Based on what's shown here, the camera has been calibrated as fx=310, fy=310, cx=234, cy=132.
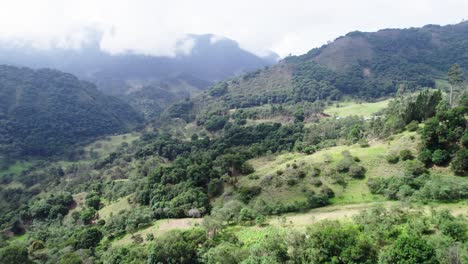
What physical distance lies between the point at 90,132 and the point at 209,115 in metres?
86.3

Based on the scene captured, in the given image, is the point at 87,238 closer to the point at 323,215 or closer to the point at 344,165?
the point at 323,215

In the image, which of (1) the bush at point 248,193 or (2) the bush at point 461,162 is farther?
(1) the bush at point 248,193

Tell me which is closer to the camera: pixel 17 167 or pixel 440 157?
pixel 440 157

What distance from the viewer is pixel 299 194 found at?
56.7 metres

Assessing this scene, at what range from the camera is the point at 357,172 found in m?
55.4

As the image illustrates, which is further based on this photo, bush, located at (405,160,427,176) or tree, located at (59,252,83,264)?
bush, located at (405,160,427,176)

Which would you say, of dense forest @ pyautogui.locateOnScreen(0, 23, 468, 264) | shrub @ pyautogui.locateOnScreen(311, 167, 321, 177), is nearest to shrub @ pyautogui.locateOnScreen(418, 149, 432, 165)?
dense forest @ pyautogui.locateOnScreen(0, 23, 468, 264)

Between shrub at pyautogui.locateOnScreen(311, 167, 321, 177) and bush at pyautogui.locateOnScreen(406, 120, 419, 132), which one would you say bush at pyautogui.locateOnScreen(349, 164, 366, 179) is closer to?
shrub at pyautogui.locateOnScreen(311, 167, 321, 177)

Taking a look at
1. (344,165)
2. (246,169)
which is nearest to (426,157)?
(344,165)

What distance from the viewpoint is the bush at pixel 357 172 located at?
182 feet

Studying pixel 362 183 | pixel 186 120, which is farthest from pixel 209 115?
pixel 362 183

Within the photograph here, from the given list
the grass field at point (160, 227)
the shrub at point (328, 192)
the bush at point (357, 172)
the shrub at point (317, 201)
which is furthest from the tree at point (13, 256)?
the bush at point (357, 172)

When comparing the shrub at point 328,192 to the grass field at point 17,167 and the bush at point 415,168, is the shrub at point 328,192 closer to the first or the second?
the bush at point 415,168

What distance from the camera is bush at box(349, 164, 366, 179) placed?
55438mm
